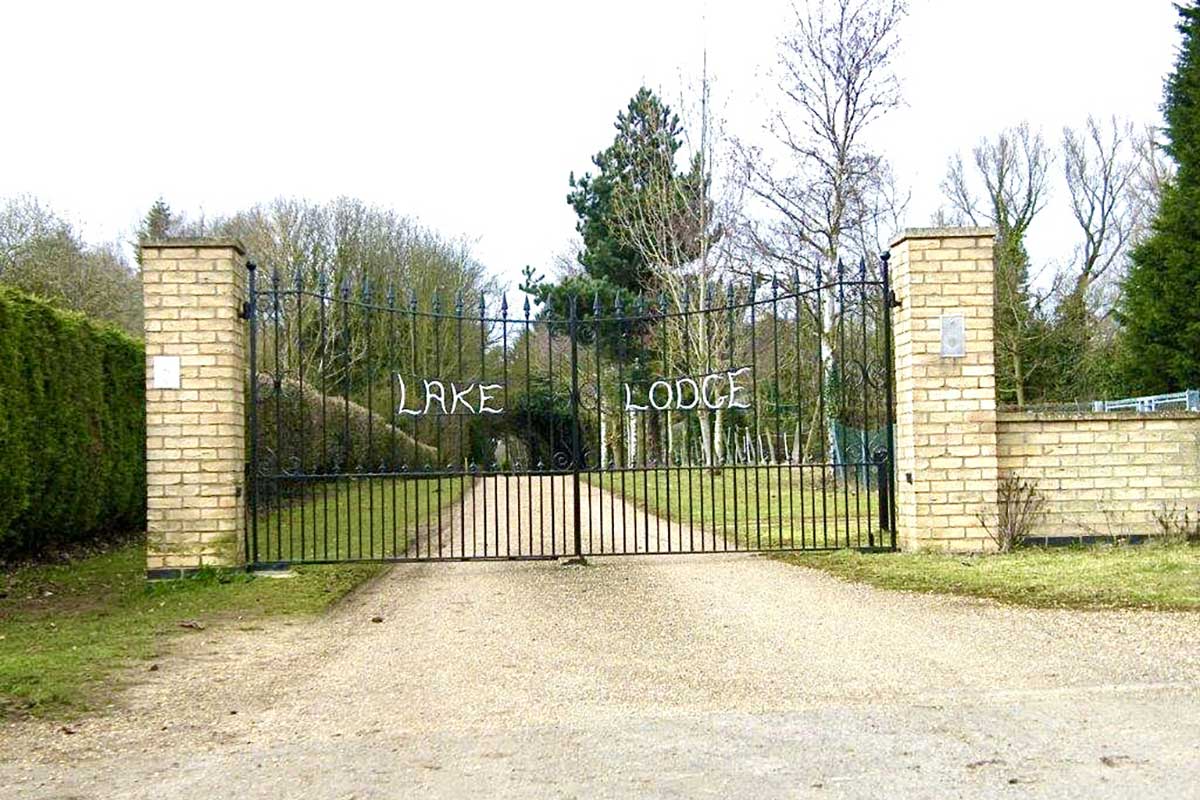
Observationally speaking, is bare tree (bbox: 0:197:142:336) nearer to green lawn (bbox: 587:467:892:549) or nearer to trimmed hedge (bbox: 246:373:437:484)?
trimmed hedge (bbox: 246:373:437:484)

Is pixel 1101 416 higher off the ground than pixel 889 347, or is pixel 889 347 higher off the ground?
pixel 889 347

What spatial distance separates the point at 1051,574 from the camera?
26.5 feet

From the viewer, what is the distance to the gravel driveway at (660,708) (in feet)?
12.9

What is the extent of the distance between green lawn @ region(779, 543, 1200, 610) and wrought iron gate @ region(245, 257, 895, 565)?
0.67 m

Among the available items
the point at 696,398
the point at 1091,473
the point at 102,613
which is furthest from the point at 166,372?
the point at 1091,473

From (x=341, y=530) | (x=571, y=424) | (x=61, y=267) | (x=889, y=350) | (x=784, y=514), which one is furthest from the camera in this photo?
(x=61, y=267)

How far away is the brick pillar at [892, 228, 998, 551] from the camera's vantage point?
9.26 metres

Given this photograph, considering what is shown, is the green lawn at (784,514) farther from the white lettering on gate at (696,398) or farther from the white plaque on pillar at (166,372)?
the white plaque on pillar at (166,372)

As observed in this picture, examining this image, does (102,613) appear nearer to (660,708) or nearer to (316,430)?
(660,708)

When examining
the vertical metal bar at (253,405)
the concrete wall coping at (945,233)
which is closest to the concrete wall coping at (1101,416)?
the concrete wall coping at (945,233)

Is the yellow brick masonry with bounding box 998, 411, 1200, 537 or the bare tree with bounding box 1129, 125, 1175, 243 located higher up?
the bare tree with bounding box 1129, 125, 1175, 243

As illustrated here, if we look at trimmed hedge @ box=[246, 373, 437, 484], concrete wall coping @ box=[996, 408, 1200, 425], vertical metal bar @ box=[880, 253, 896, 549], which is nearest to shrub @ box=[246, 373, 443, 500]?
trimmed hedge @ box=[246, 373, 437, 484]

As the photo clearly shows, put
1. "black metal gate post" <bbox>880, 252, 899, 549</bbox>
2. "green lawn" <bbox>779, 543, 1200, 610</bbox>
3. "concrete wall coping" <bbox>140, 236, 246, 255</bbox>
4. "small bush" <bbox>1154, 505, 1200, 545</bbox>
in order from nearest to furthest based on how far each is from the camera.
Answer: "green lawn" <bbox>779, 543, 1200, 610</bbox> < "concrete wall coping" <bbox>140, 236, 246, 255</bbox> < "small bush" <bbox>1154, 505, 1200, 545</bbox> < "black metal gate post" <bbox>880, 252, 899, 549</bbox>

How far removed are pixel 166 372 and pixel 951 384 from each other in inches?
253
